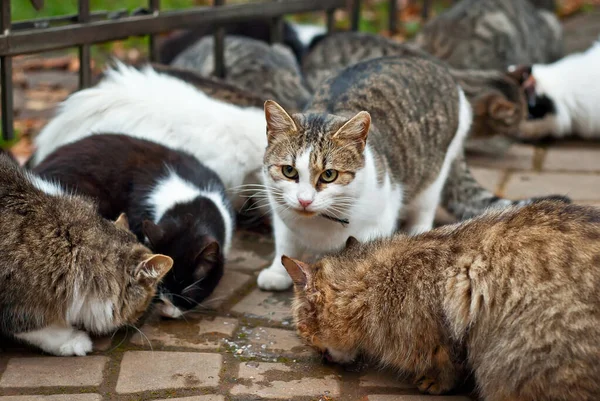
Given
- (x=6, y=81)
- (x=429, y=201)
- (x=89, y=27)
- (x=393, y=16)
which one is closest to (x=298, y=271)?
(x=429, y=201)

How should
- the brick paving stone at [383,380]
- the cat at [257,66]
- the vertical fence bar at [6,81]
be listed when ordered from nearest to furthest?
the brick paving stone at [383,380] → the vertical fence bar at [6,81] → the cat at [257,66]

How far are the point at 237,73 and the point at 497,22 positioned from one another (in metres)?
3.20

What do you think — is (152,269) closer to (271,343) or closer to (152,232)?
(152,232)

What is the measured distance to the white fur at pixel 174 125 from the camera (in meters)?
5.34

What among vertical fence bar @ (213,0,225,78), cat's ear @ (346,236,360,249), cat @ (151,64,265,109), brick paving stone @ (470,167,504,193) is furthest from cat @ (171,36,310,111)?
cat's ear @ (346,236,360,249)

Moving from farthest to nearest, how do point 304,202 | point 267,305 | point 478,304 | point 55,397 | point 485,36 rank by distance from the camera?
point 485,36 → point 267,305 → point 304,202 → point 55,397 → point 478,304

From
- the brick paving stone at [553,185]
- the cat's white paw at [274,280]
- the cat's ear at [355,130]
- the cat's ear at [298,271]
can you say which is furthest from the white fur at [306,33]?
the cat's ear at [298,271]

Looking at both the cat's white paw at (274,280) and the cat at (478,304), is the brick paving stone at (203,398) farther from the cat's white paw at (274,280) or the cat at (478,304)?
the cat's white paw at (274,280)

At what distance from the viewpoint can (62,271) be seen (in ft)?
12.1

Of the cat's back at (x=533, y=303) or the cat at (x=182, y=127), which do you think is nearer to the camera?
the cat's back at (x=533, y=303)

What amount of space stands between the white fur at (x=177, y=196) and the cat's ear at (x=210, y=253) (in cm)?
41

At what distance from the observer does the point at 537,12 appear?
943cm

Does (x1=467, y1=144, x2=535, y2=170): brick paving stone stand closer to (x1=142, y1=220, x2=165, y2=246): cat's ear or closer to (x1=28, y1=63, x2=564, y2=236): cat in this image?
(x1=28, y1=63, x2=564, y2=236): cat

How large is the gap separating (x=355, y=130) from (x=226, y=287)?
4.00ft
